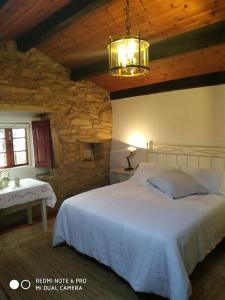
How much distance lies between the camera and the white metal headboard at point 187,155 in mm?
3531

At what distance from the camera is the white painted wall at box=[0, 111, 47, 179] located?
3814mm

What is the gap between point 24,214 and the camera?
383 cm

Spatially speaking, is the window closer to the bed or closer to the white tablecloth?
the white tablecloth

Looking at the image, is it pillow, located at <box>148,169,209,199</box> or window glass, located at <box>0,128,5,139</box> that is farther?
window glass, located at <box>0,128,5,139</box>

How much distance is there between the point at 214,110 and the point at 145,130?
129 centimetres

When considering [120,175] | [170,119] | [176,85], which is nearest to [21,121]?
[120,175]

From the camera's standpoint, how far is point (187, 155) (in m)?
3.85

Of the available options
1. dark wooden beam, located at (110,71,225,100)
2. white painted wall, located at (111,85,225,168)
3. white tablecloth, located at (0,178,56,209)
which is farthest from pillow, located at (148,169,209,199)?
white tablecloth, located at (0,178,56,209)

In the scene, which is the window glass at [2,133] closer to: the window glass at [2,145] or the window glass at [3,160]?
the window glass at [2,145]

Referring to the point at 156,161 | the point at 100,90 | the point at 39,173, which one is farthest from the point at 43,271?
the point at 100,90

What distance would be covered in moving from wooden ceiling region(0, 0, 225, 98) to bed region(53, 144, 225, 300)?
5.69 ft

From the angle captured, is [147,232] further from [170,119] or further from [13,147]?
[13,147]

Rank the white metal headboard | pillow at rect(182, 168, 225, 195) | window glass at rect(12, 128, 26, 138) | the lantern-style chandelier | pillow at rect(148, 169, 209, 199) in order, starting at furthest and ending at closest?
1. window glass at rect(12, 128, 26, 138)
2. the white metal headboard
3. pillow at rect(182, 168, 225, 195)
4. pillow at rect(148, 169, 209, 199)
5. the lantern-style chandelier

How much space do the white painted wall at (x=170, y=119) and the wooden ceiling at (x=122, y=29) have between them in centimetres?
36
